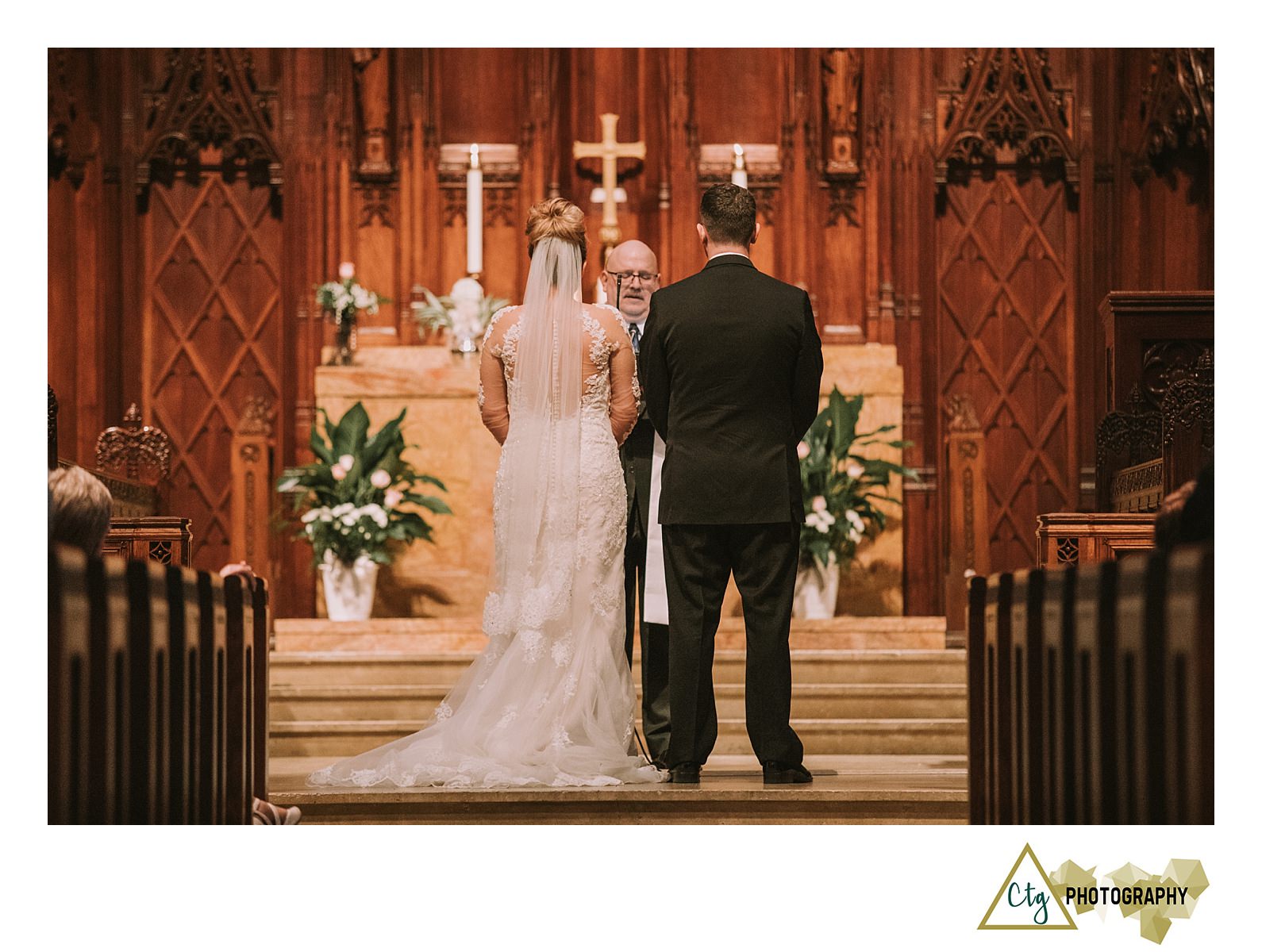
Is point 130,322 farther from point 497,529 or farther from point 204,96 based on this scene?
point 497,529

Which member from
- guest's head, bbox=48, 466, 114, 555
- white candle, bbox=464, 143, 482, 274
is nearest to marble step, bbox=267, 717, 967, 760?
guest's head, bbox=48, 466, 114, 555

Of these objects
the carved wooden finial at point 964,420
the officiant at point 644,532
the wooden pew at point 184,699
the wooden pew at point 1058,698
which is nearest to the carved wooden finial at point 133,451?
the officiant at point 644,532

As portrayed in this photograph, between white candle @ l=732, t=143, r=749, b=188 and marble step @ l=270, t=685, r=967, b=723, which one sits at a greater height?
white candle @ l=732, t=143, r=749, b=188

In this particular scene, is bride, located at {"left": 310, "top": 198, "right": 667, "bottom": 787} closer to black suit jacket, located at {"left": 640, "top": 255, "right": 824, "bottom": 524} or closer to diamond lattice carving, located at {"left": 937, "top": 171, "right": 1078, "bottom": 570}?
black suit jacket, located at {"left": 640, "top": 255, "right": 824, "bottom": 524}

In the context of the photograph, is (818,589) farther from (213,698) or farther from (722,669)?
(213,698)

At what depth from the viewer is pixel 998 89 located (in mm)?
9680

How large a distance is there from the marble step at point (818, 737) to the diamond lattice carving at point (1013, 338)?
409 cm

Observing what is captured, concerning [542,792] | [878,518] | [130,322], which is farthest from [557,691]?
[130,322]

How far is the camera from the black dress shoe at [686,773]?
4.25 metres

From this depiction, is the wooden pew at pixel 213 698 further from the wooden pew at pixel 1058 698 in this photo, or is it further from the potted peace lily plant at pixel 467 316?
the potted peace lily plant at pixel 467 316

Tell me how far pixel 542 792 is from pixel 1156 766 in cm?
159

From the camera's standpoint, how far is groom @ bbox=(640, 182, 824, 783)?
423cm

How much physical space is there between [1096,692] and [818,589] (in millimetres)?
4672

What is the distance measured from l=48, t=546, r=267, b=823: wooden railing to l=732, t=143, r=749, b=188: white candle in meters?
5.86
